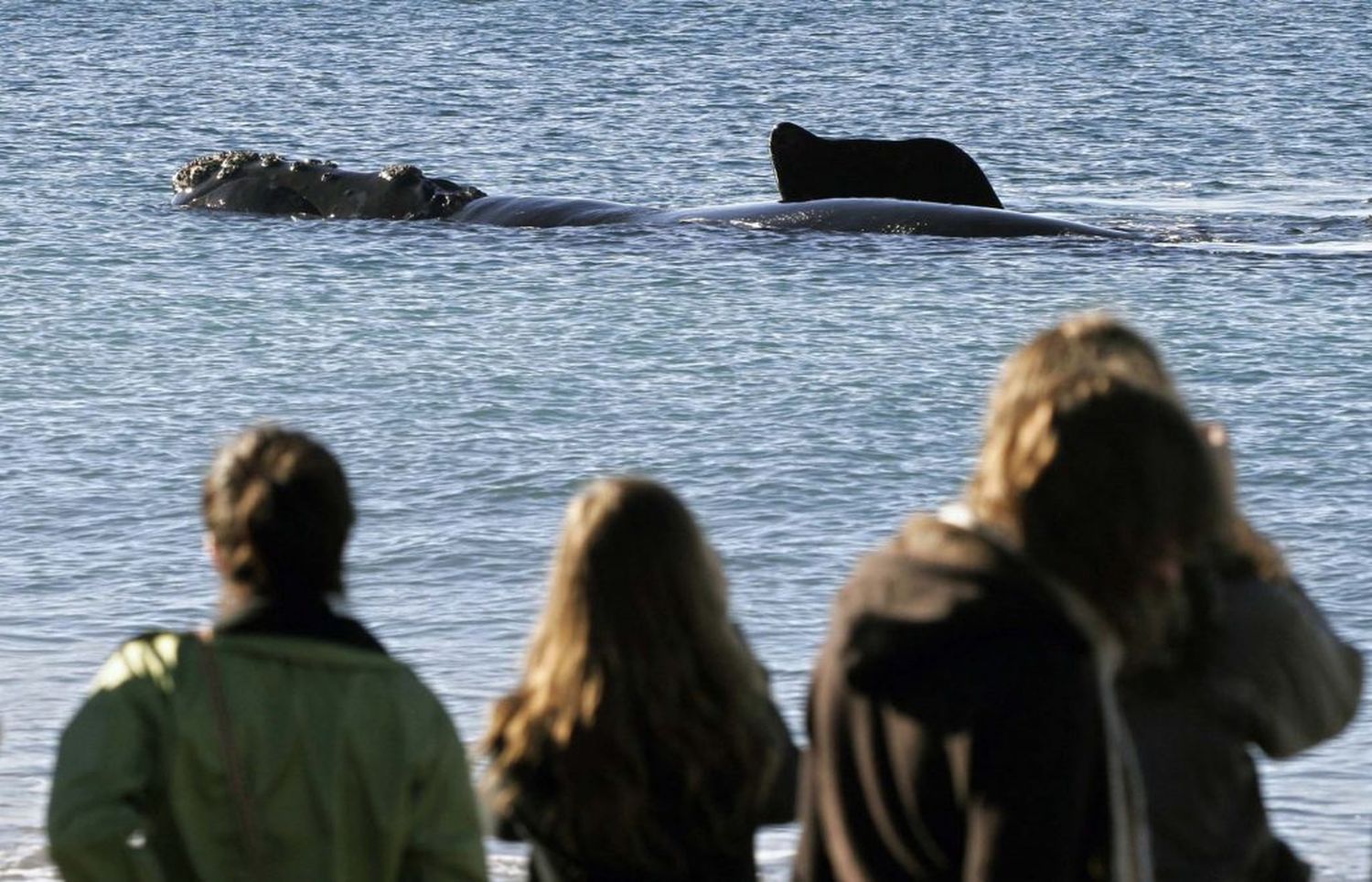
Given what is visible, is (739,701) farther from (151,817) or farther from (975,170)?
(975,170)

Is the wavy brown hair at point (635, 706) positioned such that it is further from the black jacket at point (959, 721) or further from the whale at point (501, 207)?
the whale at point (501, 207)

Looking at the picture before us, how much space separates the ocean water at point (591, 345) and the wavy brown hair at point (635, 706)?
312cm

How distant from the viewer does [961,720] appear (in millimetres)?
3516

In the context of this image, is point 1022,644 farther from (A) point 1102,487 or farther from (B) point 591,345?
(B) point 591,345

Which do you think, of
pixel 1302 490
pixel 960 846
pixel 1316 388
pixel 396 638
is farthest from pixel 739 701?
pixel 1316 388

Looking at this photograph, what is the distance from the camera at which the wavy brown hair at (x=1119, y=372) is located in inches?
149

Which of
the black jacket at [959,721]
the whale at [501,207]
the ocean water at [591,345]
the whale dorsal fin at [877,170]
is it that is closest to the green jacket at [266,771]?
the black jacket at [959,721]

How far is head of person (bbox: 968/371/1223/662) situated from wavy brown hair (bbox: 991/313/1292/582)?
7 cm

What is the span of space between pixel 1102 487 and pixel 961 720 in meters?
0.39

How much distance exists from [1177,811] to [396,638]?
23.4 feet

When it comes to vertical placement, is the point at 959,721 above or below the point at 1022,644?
below

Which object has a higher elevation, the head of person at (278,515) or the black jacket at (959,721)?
the head of person at (278,515)

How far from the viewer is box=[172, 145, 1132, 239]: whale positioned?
22.9 meters

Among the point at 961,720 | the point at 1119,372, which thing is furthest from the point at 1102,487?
the point at 961,720
